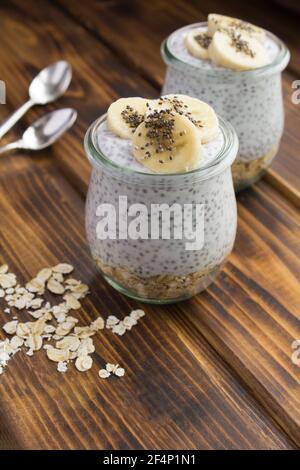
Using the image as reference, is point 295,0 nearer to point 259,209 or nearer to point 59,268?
point 259,209

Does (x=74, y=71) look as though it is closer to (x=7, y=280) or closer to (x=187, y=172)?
(x=7, y=280)

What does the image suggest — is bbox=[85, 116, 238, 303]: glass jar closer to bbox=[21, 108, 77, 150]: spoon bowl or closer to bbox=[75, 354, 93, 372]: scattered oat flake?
bbox=[75, 354, 93, 372]: scattered oat flake

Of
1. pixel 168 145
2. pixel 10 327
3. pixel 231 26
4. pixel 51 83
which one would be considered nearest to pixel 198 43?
pixel 231 26

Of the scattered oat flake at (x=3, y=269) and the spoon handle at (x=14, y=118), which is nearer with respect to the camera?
the scattered oat flake at (x=3, y=269)

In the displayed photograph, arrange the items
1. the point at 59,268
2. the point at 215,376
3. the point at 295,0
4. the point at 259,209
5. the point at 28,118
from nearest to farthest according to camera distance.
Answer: the point at 215,376 < the point at 59,268 < the point at 259,209 < the point at 28,118 < the point at 295,0

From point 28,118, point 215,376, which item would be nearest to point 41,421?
point 215,376

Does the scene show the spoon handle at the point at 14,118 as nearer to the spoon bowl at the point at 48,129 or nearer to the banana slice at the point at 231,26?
the spoon bowl at the point at 48,129
